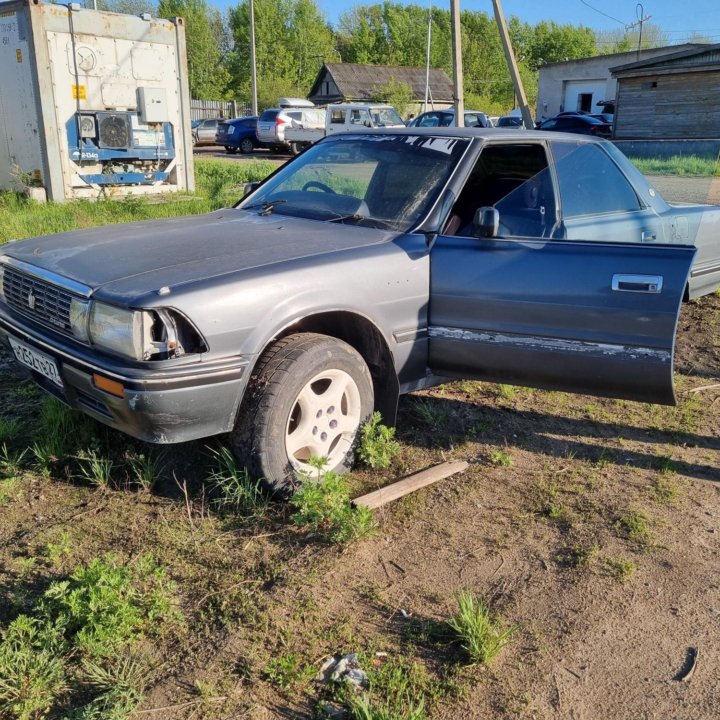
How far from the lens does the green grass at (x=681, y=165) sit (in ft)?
24.2

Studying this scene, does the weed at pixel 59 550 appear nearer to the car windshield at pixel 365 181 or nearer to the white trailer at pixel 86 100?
the car windshield at pixel 365 181

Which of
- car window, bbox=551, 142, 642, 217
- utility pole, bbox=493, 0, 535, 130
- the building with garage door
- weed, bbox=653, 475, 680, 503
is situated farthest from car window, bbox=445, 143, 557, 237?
the building with garage door

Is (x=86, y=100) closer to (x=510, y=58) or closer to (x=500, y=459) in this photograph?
(x=510, y=58)

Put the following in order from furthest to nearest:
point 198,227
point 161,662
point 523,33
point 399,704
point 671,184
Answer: point 523,33
point 671,184
point 198,227
point 161,662
point 399,704

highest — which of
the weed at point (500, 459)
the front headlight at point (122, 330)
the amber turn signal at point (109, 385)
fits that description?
the front headlight at point (122, 330)

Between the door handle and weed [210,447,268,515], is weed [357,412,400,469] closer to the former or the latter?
weed [210,447,268,515]

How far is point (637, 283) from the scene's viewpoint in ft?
10.7

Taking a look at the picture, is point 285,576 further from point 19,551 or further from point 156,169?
point 156,169

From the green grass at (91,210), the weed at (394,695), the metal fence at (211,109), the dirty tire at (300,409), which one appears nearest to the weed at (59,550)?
the dirty tire at (300,409)

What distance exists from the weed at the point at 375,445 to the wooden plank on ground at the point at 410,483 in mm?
157

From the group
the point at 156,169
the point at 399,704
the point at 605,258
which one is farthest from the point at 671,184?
the point at 156,169

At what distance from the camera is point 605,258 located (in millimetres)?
3338

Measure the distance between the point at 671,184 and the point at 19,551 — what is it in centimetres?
666

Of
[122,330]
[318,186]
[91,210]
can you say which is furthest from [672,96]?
[122,330]
